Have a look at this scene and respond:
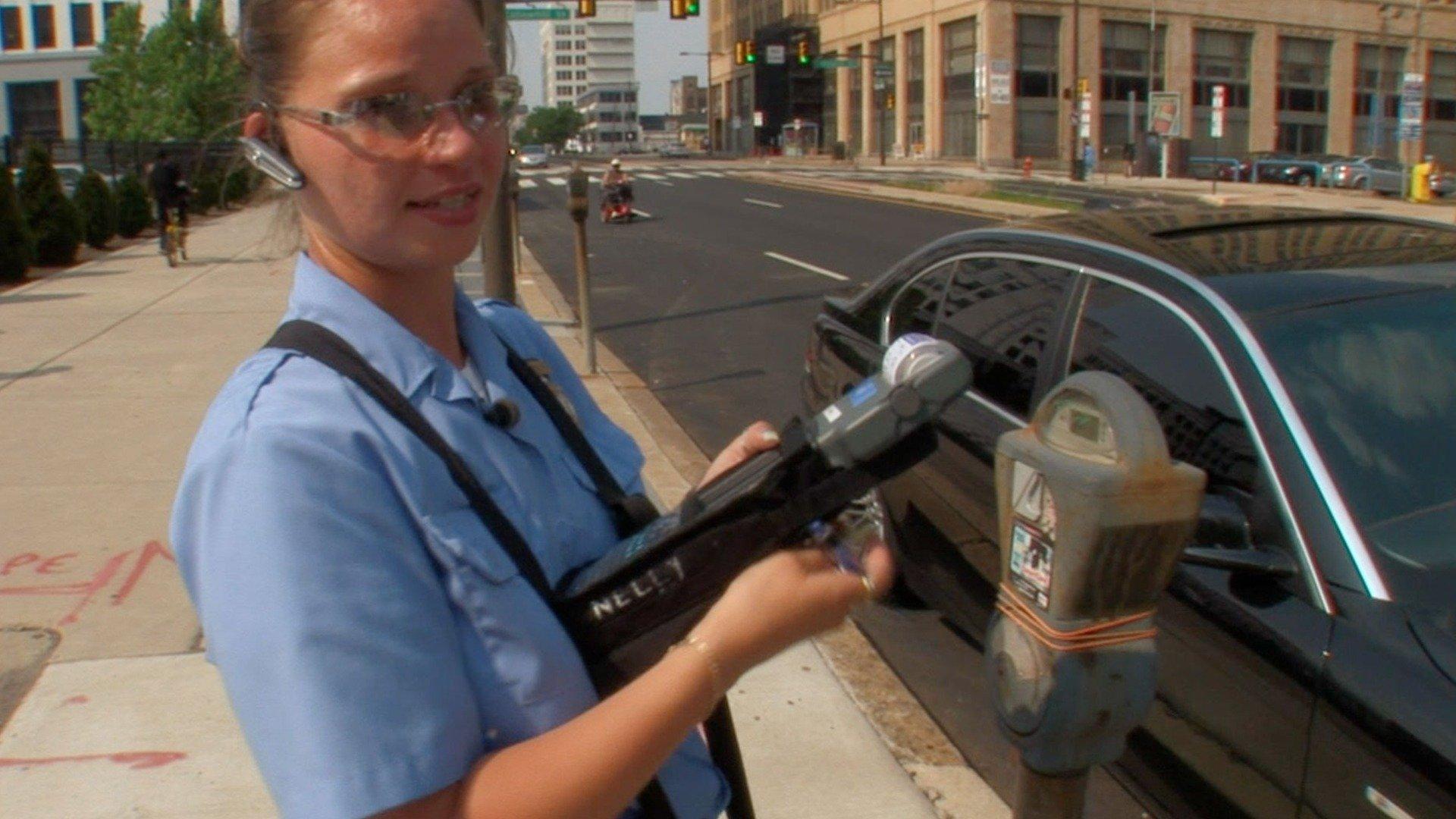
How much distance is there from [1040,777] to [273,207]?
117 cm

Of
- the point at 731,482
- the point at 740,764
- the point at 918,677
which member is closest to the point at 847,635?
the point at 918,677

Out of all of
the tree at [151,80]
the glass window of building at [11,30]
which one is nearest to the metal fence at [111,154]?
the tree at [151,80]

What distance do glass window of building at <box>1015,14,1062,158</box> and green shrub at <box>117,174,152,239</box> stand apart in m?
43.3

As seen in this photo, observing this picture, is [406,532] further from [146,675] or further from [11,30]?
[11,30]

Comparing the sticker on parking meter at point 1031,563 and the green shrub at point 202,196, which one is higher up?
the green shrub at point 202,196

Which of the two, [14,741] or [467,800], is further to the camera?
[14,741]

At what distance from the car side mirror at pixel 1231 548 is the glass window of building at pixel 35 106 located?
247ft

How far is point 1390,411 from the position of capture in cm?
303

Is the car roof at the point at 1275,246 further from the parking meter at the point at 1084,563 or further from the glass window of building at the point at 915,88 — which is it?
the glass window of building at the point at 915,88

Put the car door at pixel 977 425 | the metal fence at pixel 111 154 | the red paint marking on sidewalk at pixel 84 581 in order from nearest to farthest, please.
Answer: the car door at pixel 977 425 → the red paint marking on sidewalk at pixel 84 581 → the metal fence at pixel 111 154

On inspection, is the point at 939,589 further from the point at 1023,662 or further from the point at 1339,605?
the point at 1023,662

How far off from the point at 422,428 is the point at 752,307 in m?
11.9

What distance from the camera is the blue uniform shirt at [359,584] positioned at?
3.65 ft

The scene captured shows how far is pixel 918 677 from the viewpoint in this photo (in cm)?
441
